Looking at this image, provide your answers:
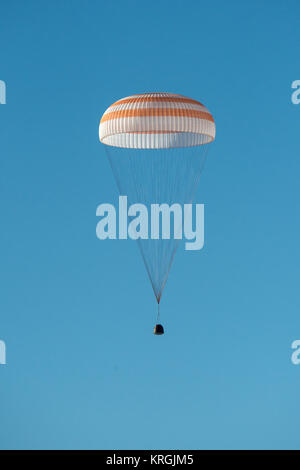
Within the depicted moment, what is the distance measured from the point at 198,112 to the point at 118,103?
2004 millimetres
